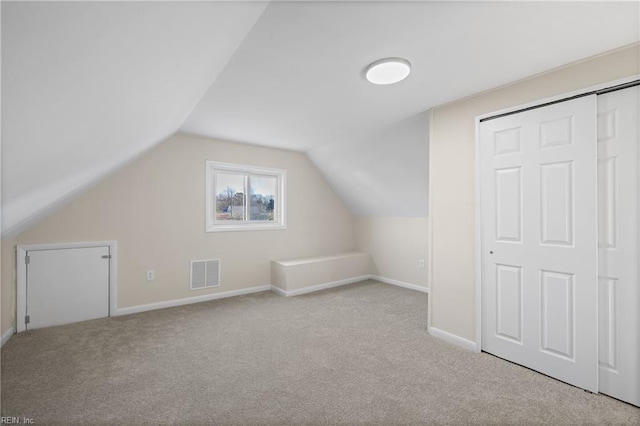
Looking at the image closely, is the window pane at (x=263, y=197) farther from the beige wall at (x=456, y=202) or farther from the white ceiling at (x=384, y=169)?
the beige wall at (x=456, y=202)

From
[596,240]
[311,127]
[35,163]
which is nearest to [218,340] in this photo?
[35,163]

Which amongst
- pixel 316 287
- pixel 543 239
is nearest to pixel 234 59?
pixel 543 239

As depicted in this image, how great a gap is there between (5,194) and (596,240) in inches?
135

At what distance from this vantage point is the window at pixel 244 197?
4008 millimetres

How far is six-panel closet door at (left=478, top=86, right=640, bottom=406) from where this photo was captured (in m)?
1.78

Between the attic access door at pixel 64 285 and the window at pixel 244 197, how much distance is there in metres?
1.29

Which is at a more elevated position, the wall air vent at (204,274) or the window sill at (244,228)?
the window sill at (244,228)

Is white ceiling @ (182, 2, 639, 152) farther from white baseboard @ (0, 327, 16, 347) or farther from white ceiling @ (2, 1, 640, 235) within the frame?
white baseboard @ (0, 327, 16, 347)

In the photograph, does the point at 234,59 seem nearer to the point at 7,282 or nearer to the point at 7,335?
the point at 7,282

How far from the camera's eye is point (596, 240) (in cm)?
187

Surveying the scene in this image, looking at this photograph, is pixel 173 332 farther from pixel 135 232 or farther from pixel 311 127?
pixel 311 127

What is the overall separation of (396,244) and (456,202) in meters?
2.26

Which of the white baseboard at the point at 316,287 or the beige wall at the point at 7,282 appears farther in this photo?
the white baseboard at the point at 316,287

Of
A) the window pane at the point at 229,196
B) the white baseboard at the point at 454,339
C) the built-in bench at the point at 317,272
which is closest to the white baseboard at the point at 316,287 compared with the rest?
the built-in bench at the point at 317,272
